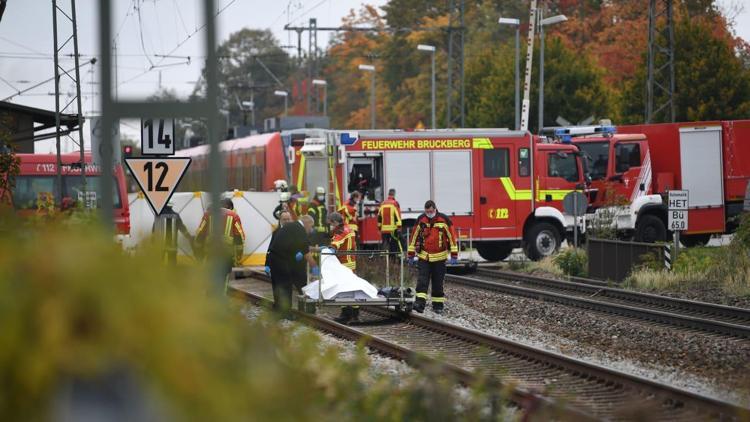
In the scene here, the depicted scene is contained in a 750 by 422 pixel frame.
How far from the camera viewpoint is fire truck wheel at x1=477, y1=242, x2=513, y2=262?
104 ft

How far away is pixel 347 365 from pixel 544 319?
12650 mm

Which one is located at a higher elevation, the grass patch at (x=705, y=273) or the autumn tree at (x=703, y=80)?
the autumn tree at (x=703, y=80)

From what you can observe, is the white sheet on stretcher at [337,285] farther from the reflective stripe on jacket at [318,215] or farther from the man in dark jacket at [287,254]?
the reflective stripe on jacket at [318,215]

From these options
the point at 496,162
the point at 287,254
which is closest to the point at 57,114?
the point at 287,254

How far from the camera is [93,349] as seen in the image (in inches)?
121

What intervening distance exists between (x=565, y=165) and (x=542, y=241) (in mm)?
2004

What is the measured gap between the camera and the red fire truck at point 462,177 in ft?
96.2

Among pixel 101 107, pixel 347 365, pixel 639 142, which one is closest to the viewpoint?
pixel 101 107

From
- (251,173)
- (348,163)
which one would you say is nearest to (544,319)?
(348,163)

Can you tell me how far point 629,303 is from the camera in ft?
70.9

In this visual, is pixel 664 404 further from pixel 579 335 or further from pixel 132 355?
pixel 132 355

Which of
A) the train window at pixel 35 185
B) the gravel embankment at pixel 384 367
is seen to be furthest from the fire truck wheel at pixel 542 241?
the gravel embankment at pixel 384 367

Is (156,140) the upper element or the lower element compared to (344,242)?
upper

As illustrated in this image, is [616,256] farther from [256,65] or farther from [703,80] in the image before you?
[256,65]
